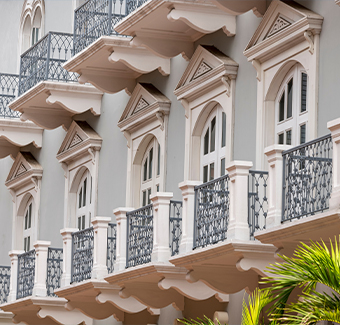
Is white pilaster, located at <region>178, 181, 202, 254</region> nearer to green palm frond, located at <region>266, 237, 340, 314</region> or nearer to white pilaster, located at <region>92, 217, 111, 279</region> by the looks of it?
white pilaster, located at <region>92, 217, 111, 279</region>

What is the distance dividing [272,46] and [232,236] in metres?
2.92

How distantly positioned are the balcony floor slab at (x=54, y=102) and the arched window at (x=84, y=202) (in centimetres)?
136

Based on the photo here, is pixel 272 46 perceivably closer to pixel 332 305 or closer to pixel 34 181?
pixel 332 305

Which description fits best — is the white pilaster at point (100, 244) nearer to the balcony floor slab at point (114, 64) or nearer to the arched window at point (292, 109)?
the balcony floor slab at point (114, 64)

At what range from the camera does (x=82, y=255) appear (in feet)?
54.7

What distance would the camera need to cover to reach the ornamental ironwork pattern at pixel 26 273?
62.0 ft

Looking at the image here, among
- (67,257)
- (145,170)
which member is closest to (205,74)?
(145,170)

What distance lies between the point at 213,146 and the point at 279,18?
8.88ft

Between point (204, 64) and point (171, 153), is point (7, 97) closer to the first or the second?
point (171, 153)

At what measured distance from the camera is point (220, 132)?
14.7m

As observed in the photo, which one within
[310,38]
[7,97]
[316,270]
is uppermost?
[7,97]

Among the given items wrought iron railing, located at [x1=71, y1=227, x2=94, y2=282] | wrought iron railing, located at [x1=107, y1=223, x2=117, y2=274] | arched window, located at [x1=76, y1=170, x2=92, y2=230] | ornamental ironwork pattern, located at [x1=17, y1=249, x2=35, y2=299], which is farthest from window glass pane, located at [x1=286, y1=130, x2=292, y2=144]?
ornamental ironwork pattern, located at [x1=17, y1=249, x2=35, y2=299]

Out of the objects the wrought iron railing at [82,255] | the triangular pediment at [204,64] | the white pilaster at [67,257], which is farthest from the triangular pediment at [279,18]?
the white pilaster at [67,257]

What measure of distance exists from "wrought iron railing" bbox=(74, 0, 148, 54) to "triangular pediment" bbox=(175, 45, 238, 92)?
1.69m
